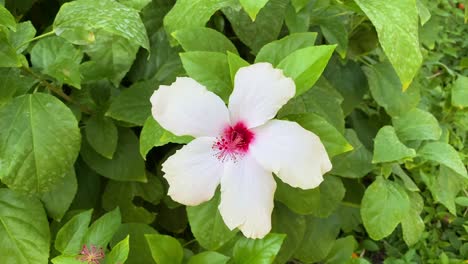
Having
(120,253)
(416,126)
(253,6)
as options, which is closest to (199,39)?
(253,6)

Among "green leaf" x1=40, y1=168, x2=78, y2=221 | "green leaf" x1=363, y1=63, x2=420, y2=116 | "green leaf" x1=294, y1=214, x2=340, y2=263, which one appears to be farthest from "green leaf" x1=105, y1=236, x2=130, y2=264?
"green leaf" x1=363, y1=63, x2=420, y2=116

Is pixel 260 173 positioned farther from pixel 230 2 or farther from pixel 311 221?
pixel 311 221

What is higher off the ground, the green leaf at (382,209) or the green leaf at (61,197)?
the green leaf at (61,197)

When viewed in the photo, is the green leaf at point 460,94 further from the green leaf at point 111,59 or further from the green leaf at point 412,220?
the green leaf at point 111,59

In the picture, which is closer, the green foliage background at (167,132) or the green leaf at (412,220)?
the green foliage background at (167,132)

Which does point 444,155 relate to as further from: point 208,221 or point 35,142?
point 35,142

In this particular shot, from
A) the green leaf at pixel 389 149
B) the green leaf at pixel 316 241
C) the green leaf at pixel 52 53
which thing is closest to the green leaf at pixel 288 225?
the green leaf at pixel 316 241
